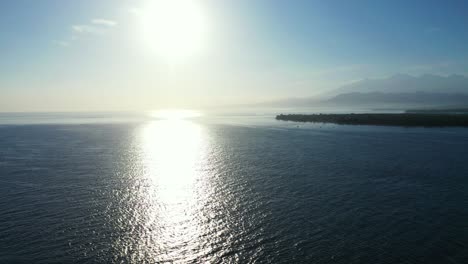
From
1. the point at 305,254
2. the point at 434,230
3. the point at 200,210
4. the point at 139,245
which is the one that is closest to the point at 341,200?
the point at 434,230

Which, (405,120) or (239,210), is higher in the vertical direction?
(405,120)

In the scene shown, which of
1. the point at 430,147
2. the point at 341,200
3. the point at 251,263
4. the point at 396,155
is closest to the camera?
the point at 251,263

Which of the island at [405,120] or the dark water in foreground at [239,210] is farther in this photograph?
the island at [405,120]

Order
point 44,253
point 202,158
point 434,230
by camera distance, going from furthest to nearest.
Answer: point 202,158 → point 434,230 → point 44,253

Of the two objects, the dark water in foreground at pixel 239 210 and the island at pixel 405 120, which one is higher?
the island at pixel 405 120

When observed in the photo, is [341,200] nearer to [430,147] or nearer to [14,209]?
[14,209]

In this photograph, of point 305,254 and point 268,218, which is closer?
point 305,254

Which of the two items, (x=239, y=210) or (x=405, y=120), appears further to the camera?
(x=405, y=120)
